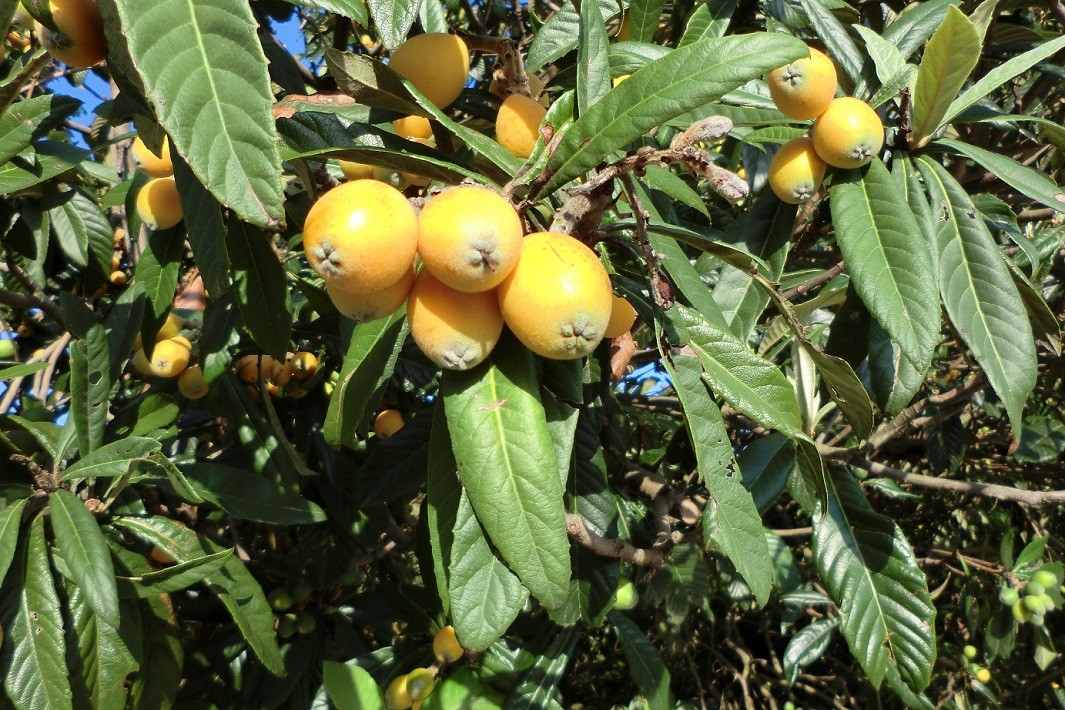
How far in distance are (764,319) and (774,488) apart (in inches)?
40.7

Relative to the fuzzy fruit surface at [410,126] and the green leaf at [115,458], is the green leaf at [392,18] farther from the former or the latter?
the green leaf at [115,458]

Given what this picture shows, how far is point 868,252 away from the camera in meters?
1.27

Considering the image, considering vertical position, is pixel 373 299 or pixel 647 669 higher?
pixel 373 299

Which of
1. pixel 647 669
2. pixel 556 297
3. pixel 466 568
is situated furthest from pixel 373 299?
pixel 647 669

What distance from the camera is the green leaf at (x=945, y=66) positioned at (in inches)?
49.3

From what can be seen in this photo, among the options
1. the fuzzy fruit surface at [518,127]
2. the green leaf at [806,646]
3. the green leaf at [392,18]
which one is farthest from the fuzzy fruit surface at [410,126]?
the green leaf at [806,646]

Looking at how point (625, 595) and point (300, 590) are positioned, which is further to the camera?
point (300, 590)

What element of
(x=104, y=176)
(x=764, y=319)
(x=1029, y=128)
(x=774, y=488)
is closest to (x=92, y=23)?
(x=104, y=176)

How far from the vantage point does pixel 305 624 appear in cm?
219

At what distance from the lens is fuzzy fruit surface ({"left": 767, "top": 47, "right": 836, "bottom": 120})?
1278 mm

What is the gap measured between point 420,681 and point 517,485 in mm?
1075

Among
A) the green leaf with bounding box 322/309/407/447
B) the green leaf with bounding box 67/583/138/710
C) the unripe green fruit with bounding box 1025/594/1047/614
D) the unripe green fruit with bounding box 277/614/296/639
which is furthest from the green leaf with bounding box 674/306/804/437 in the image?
the unripe green fruit with bounding box 1025/594/1047/614

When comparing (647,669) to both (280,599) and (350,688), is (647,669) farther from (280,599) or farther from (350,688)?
(280,599)

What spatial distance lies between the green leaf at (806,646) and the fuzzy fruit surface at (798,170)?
1612 millimetres
